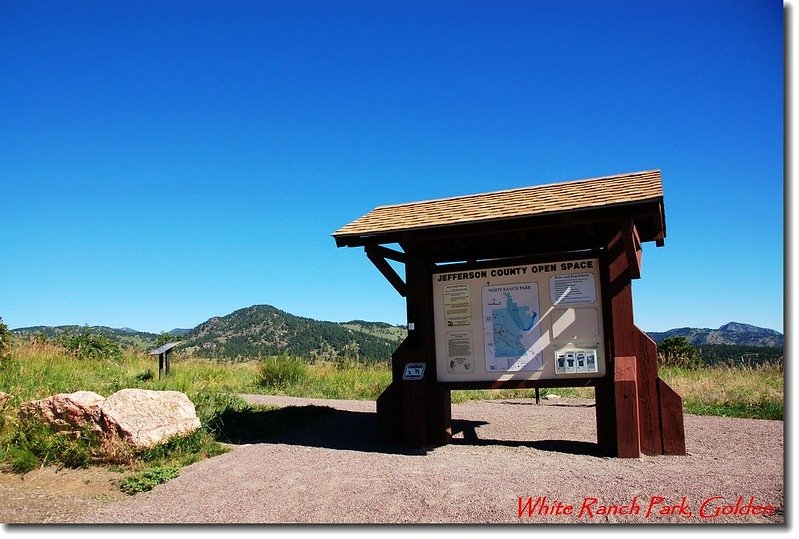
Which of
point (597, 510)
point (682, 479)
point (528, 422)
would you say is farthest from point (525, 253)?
point (597, 510)

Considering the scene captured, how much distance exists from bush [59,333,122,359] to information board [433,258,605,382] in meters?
13.5

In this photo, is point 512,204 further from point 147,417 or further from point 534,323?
point 147,417

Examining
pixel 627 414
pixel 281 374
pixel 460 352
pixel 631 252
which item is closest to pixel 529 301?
pixel 460 352

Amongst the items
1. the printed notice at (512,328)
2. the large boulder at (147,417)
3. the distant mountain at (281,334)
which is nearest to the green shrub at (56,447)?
the large boulder at (147,417)

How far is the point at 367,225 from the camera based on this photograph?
8.11 meters

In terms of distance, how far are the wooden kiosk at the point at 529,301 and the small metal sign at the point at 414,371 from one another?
0.05 ft

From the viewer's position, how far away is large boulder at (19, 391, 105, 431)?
7.27 metres

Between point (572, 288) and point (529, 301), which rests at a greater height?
point (572, 288)

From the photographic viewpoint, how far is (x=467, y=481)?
552 cm

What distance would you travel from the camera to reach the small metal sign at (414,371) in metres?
7.71

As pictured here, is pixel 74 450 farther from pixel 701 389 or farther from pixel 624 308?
pixel 701 389

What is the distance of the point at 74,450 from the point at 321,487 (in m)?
3.39

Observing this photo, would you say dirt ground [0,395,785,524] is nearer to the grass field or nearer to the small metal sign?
the grass field

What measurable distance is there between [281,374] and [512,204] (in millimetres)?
9298
